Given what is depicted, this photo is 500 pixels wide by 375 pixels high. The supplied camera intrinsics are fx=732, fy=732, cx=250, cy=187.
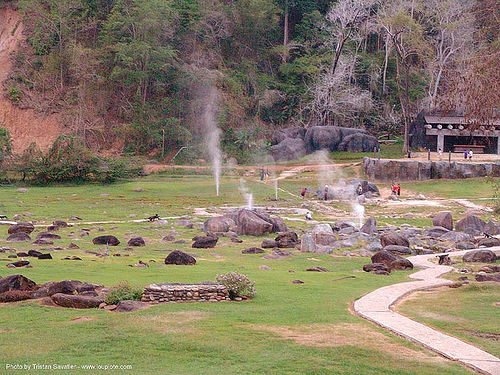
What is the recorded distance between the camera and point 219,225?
35.1m

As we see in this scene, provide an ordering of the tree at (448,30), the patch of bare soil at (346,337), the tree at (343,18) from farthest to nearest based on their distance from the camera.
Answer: the tree at (343,18), the tree at (448,30), the patch of bare soil at (346,337)

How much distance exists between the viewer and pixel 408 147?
227ft

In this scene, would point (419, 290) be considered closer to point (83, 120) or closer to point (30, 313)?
point (30, 313)

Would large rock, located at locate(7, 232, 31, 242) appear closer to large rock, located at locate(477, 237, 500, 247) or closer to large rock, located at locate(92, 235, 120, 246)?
large rock, located at locate(92, 235, 120, 246)

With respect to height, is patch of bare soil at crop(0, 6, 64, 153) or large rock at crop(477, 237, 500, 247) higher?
patch of bare soil at crop(0, 6, 64, 153)

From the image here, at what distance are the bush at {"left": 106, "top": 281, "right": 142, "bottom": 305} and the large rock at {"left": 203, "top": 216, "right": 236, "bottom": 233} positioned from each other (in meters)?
18.7

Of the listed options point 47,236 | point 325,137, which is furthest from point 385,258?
point 325,137

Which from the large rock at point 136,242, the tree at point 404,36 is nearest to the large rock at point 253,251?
the large rock at point 136,242

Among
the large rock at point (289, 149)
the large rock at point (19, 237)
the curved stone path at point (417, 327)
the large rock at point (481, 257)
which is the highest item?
the large rock at point (289, 149)

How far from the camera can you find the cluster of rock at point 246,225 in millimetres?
34906

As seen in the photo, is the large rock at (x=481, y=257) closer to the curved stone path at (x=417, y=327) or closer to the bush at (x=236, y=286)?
the curved stone path at (x=417, y=327)

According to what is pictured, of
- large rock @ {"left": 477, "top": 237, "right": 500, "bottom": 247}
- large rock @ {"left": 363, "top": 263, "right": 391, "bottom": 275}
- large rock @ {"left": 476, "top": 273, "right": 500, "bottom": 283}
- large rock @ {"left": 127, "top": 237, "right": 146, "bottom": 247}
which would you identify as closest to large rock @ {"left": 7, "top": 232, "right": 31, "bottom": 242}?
large rock @ {"left": 127, "top": 237, "right": 146, "bottom": 247}

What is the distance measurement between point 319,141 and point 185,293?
57.3 m

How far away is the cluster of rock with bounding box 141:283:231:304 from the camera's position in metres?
16.0
